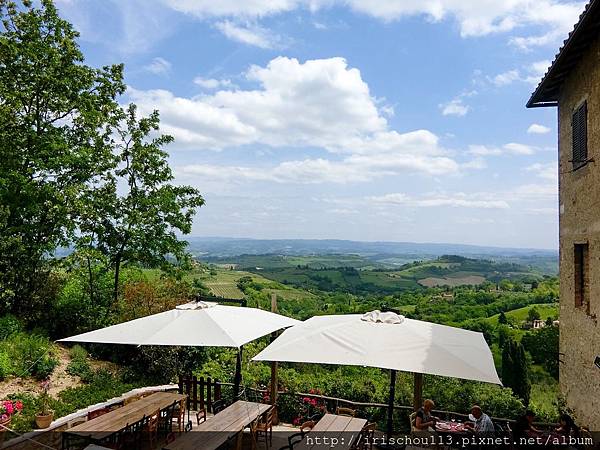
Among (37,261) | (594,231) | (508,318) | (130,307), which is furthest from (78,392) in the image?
(508,318)

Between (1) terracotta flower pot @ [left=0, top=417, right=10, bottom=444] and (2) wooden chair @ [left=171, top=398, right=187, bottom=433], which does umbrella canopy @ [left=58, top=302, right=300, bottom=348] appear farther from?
(2) wooden chair @ [left=171, top=398, right=187, bottom=433]

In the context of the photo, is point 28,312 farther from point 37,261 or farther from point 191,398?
point 191,398

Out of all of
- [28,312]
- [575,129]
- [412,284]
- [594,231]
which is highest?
[575,129]

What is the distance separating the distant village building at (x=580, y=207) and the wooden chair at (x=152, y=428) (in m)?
7.84

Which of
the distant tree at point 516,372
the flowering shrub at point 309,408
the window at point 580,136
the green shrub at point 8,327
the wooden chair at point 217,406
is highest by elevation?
the window at point 580,136

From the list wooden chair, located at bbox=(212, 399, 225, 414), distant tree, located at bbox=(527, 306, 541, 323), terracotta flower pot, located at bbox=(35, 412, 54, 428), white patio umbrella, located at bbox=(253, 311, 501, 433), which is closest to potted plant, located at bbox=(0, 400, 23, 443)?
terracotta flower pot, located at bbox=(35, 412, 54, 428)

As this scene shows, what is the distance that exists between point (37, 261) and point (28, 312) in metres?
1.56

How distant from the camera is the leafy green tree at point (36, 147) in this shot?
13.6 metres

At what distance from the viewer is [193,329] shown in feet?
23.8

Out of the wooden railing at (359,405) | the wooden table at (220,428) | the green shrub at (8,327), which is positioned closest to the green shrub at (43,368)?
the green shrub at (8,327)

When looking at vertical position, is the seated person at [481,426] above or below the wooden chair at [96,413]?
above

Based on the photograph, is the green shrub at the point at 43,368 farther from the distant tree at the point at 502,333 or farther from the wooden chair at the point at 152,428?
the distant tree at the point at 502,333

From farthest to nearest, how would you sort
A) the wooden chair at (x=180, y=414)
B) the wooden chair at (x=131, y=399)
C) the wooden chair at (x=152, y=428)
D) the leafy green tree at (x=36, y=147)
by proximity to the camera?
the leafy green tree at (x=36, y=147) → the wooden chair at (x=131, y=399) → the wooden chair at (x=180, y=414) → the wooden chair at (x=152, y=428)

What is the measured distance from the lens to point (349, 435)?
6.54 metres
